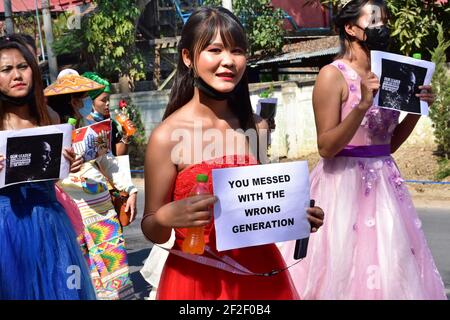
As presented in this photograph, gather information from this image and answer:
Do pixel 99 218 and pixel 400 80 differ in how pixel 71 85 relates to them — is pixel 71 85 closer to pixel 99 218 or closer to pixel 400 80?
pixel 99 218

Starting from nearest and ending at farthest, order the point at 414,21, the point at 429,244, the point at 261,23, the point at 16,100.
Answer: the point at 16,100 < the point at 429,244 < the point at 414,21 < the point at 261,23

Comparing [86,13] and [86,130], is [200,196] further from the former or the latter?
[86,13]

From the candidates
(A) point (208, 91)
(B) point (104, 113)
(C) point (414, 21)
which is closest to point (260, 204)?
(A) point (208, 91)

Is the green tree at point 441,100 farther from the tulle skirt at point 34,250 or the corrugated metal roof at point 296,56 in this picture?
the tulle skirt at point 34,250

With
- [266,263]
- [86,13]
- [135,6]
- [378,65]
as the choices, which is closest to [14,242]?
[266,263]

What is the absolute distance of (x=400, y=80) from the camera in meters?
4.32

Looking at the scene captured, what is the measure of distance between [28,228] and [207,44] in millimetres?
1668

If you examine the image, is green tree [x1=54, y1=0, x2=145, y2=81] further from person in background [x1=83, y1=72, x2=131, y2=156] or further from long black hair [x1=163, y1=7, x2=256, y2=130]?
long black hair [x1=163, y1=7, x2=256, y2=130]

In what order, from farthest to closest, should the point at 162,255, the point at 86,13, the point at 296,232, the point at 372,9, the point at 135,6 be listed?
the point at 86,13 → the point at 135,6 → the point at 162,255 → the point at 372,9 → the point at 296,232

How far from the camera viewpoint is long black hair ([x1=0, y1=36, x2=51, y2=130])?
4430 millimetres

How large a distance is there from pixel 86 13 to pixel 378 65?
19851 millimetres

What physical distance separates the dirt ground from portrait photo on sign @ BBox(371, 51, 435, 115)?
7613 millimetres

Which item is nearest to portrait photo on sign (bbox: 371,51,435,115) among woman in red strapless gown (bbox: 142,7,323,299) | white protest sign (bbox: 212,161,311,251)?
woman in red strapless gown (bbox: 142,7,323,299)

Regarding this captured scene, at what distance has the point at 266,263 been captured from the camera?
317cm
